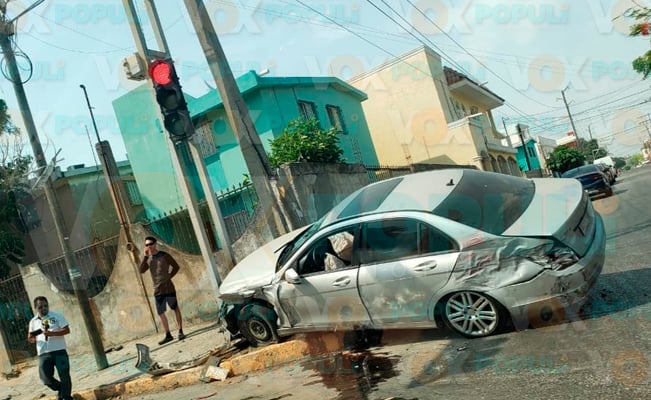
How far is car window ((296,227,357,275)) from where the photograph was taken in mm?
6219

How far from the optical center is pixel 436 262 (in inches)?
213

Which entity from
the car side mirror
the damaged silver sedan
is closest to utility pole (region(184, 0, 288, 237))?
the damaged silver sedan

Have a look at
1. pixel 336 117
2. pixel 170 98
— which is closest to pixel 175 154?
pixel 170 98

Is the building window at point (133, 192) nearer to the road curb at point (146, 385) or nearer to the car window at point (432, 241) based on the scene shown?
the road curb at point (146, 385)

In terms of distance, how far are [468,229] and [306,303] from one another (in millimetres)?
2046

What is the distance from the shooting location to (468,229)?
211 inches

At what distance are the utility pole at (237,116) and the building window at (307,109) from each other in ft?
33.1

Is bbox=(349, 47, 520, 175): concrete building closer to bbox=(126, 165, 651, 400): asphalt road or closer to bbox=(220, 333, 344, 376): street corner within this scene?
bbox=(126, 165, 651, 400): asphalt road

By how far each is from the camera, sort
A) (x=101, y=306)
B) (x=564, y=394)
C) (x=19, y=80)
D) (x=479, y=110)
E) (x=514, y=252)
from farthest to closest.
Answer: (x=479, y=110)
(x=101, y=306)
(x=19, y=80)
(x=514, y=252)
(x=564, y=394)

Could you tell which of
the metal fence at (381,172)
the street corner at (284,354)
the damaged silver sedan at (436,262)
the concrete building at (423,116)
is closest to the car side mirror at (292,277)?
the damaged silver sedan at (436,262)

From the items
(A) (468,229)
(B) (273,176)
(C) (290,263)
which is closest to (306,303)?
(C) (290,263)

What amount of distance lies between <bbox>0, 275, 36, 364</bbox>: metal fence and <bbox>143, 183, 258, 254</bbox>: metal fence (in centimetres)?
325

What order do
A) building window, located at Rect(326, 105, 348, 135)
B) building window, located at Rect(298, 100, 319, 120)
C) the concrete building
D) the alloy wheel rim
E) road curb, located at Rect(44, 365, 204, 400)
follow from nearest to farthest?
the alloy wheel rim → road curb, located at Rect(44, 365, 204, 400) → building window, located at Rect(298, 100, 319, 120) → building window, located at Rect(326, 105, 348, 135) → the concrete building

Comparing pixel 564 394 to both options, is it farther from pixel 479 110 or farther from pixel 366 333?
pixel 479 110
